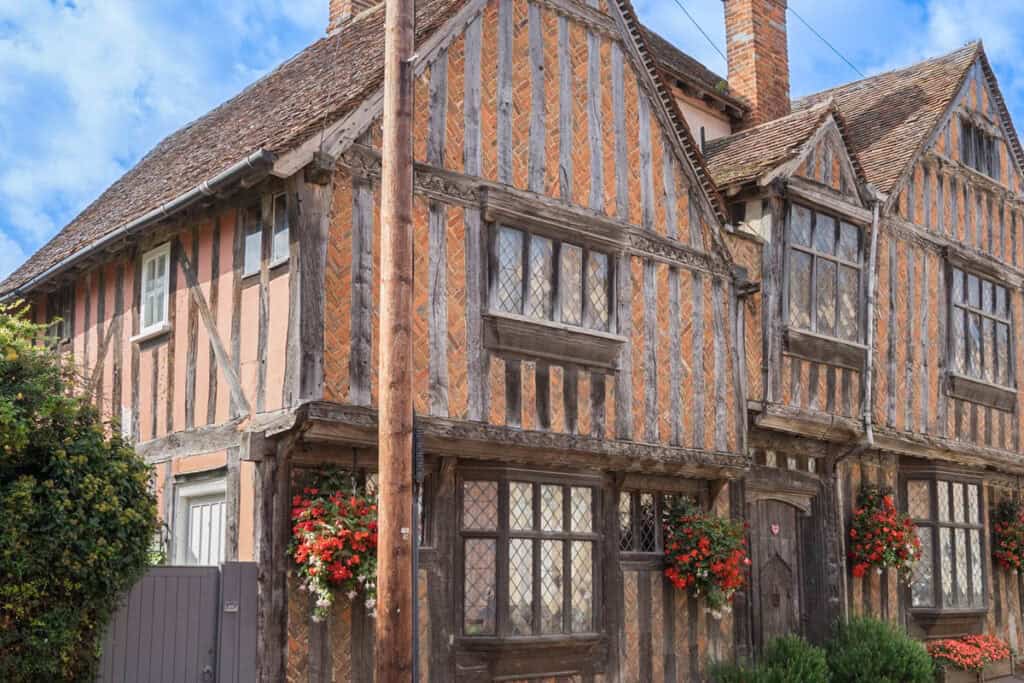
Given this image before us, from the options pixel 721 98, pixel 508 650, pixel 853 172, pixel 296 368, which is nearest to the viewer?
pixel 296 368

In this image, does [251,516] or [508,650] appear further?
[508,650]

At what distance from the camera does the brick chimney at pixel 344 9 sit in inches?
709

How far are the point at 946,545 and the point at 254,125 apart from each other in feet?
36.7

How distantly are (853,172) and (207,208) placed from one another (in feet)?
28.3

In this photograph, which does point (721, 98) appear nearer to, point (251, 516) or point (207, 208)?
point (207, 208)

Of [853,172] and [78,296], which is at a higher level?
[853,172]

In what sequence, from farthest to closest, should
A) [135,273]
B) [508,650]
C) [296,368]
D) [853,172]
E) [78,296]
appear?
1. [853,172]
2. [78,296]
3. [135,273]
4. [508,650]
5. [296,368]

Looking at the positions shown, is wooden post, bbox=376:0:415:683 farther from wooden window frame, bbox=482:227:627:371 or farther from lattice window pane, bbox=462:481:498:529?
lattice window pane, bbox=462:481:498:529

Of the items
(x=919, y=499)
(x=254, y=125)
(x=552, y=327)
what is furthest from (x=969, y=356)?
(x=254, y=125)

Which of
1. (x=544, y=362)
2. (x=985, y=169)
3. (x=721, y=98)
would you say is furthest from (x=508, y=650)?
(x=985, y=169)

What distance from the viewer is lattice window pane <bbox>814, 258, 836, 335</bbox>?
16.2 m

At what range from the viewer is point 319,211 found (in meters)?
11.2

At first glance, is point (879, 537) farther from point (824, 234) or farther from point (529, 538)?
point (529, 538)

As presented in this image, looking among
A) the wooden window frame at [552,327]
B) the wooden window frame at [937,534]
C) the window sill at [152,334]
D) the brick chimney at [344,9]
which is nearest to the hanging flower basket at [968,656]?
the wooden window frame at [937,534]
